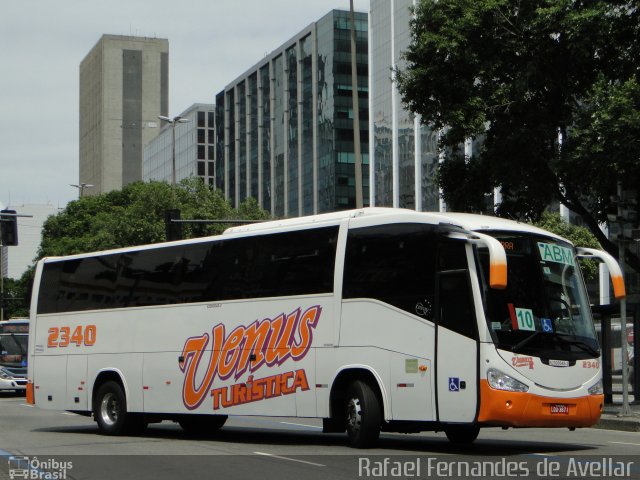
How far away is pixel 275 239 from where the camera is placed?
58.0 feet

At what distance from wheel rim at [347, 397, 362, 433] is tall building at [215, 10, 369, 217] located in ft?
253

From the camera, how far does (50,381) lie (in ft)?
72.3

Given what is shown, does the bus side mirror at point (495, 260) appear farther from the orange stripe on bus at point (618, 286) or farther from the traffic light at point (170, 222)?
the traffic light at point (170, 222)

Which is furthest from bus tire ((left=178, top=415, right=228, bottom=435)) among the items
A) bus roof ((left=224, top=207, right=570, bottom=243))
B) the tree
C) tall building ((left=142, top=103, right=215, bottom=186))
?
tall building ((left=142, top=103, right=215, bottom=186))

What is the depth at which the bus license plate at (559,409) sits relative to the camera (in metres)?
14.7

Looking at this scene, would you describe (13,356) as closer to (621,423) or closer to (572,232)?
(621,423)

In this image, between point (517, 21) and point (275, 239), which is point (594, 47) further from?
point (275, 239)

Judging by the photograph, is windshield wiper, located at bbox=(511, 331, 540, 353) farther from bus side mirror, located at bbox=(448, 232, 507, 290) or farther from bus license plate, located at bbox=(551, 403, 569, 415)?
bus side mirror, located at bbox=(448, 232, 507, 290)

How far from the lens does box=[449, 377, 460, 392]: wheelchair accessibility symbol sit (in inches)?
580

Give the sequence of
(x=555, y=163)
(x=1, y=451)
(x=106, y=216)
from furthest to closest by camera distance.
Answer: (x=106, y=216) → (x=555, y=163) → (x=1, y=451)

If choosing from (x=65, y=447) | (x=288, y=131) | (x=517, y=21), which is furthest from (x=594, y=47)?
(x=288, y=131)

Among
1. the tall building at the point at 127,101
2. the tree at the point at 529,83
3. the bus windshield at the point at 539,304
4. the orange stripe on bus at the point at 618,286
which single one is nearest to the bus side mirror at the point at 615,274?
the orange stripe on bus at the point at 618,286

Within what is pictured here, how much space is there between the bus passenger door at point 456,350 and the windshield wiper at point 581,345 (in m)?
1.21

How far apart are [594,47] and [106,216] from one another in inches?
2321
